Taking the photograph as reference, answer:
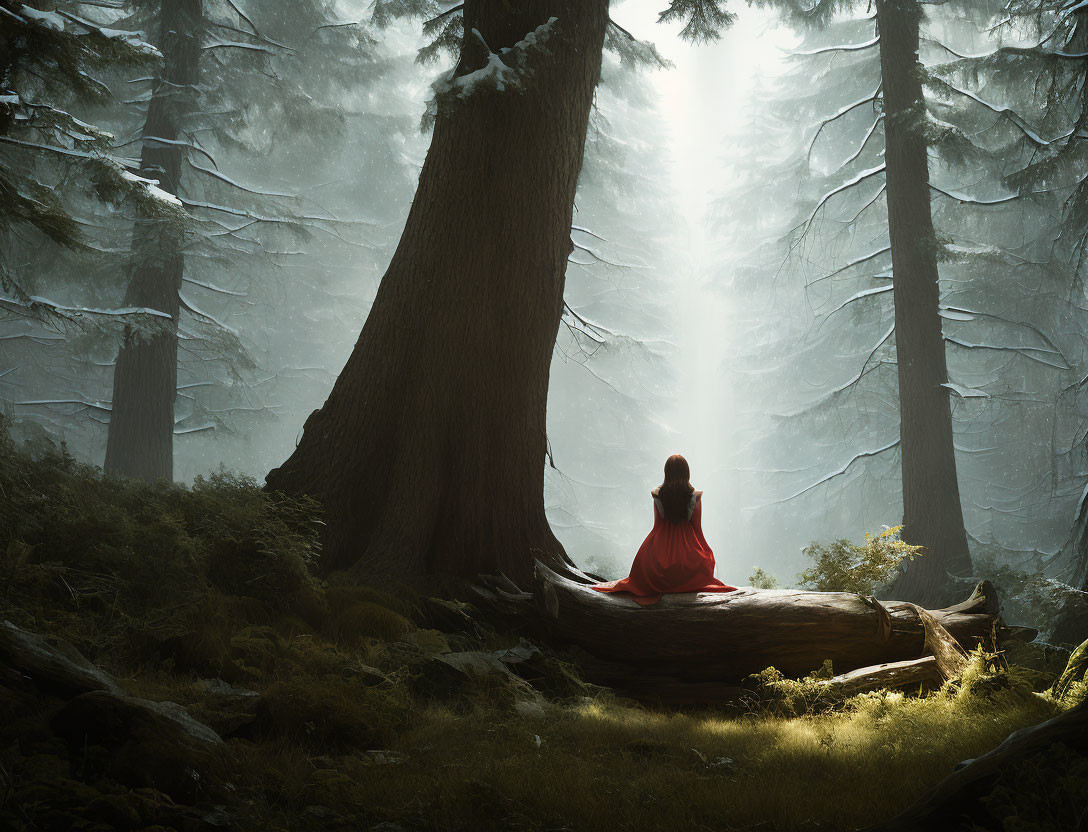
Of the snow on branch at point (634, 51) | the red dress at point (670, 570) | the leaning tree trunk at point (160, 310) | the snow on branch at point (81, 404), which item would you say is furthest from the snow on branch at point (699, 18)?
the snow on branch at point (81, 404)

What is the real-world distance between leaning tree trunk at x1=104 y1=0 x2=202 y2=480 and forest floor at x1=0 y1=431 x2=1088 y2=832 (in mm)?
7745

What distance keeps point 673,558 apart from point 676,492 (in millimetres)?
639

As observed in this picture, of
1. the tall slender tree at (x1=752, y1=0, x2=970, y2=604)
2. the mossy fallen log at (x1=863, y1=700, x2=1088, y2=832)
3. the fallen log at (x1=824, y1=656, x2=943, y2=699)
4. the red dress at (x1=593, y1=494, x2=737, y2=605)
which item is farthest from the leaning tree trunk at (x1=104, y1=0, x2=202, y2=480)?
the mossy fallen log at (x1=863, y1=700, x2=1088, y2=832)

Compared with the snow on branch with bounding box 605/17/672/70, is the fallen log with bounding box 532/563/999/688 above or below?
below

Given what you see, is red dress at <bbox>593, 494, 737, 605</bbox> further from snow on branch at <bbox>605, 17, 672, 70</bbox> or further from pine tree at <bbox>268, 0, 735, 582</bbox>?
snow on branch at <bbox>605, 17, 672, 70</bbox>

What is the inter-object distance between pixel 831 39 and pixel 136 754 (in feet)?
82.7

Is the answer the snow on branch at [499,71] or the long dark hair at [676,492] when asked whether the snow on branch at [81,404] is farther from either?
the long dark hair at [676,492]

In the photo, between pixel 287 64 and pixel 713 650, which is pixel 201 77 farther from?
pixel 713 650

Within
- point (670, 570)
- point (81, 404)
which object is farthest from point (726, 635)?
point (81, 404)

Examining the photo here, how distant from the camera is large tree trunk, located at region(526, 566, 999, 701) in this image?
4879 mm

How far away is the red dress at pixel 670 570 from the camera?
5453 millimetres

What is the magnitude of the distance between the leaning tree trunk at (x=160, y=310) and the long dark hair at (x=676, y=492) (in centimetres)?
1028

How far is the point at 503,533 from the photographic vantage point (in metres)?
5.98

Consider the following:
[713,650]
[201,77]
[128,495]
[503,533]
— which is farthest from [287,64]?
[713,650]
